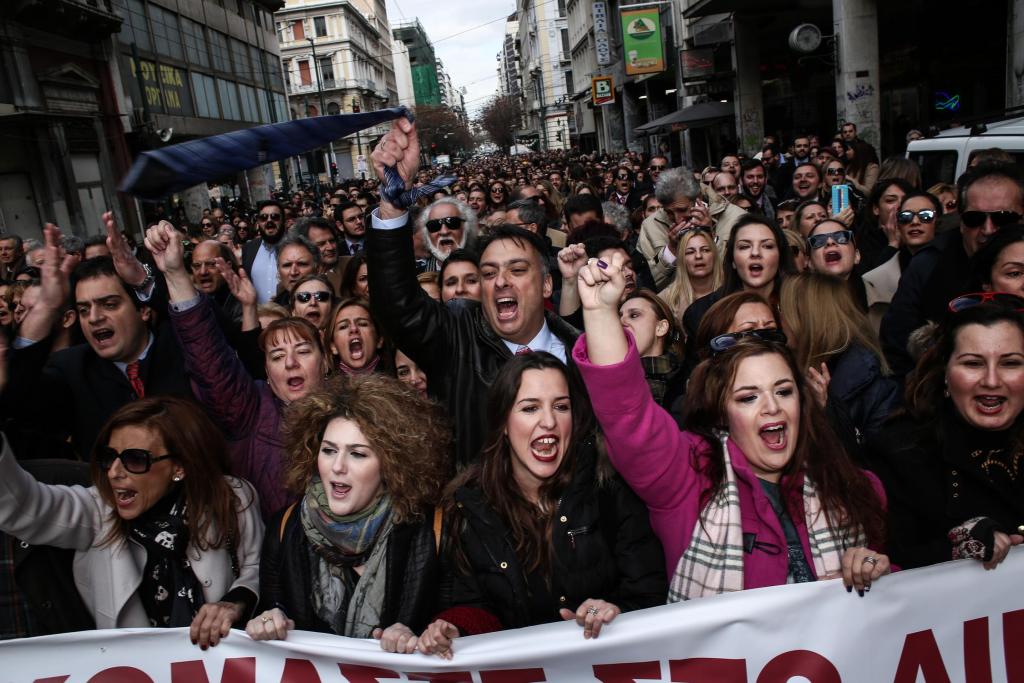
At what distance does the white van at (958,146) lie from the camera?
593 cm

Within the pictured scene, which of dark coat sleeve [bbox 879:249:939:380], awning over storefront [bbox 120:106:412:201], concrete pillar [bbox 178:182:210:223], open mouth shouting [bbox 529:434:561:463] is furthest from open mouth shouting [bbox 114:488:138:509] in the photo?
concrete pillar [bbox 178:182:210:223]

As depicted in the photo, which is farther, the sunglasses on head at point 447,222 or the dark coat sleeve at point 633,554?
the sunglasses on head at point 447,222

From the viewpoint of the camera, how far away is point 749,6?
1819cm

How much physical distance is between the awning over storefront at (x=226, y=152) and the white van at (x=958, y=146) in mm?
5215

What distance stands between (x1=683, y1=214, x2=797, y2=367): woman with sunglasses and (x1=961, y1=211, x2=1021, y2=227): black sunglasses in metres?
0.96

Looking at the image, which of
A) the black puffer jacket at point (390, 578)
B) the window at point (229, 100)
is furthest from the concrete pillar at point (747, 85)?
the window at point (229, 100)

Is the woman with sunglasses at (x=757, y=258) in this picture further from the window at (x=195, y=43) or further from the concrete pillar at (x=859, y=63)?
the window at (x=195, y=43)

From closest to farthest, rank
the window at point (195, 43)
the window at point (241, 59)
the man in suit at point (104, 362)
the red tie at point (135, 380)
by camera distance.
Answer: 1. the man in suit at point (104, 362)
2. the red tie at point (135, 380)
3. the window at point (195, 43)
4. the window at point (241, 59)

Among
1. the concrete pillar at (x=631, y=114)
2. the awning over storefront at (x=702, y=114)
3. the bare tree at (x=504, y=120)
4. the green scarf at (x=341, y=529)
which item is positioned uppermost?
the bare tree at (x=504, y=120)

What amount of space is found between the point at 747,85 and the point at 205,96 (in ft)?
80.3

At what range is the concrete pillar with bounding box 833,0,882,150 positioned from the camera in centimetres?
1383

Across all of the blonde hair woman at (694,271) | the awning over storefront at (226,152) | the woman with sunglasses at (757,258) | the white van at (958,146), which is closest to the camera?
the awning over storefront at (226,152)

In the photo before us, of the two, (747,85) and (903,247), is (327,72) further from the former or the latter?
(903,247)

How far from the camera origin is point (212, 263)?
19.4 ft
